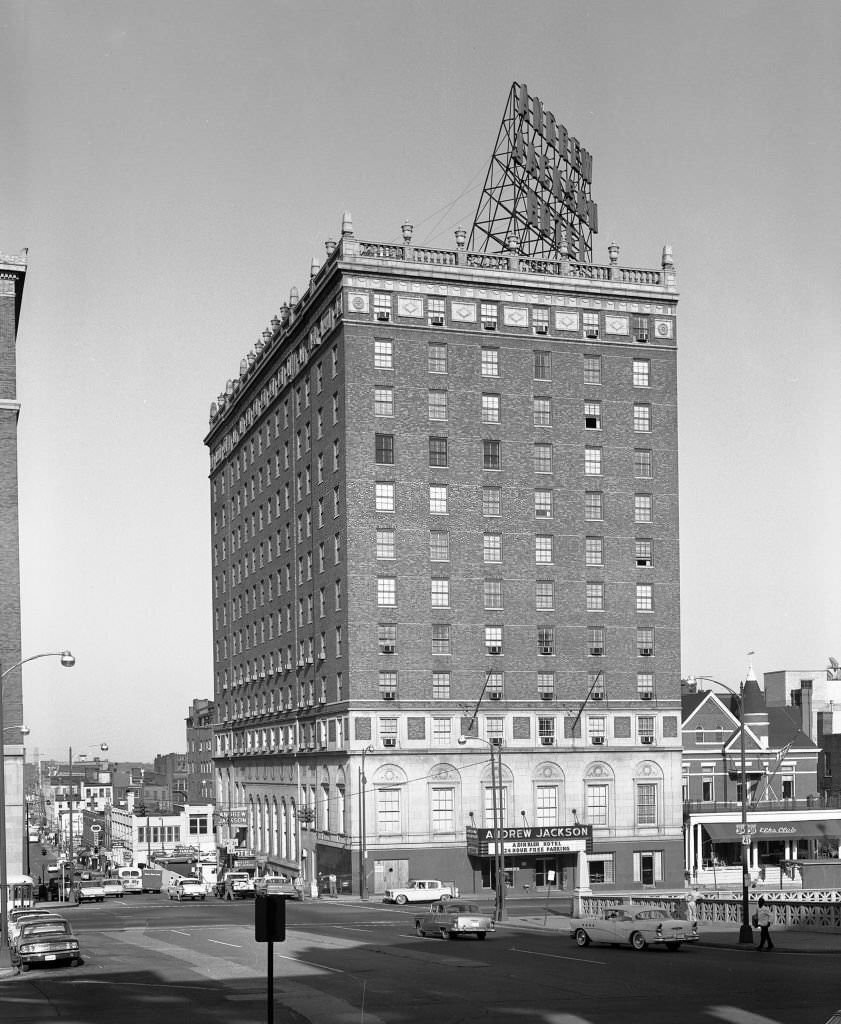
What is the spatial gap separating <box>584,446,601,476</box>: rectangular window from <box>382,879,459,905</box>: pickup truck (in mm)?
29051

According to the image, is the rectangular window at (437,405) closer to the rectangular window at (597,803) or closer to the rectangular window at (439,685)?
the rectangular window at (439,685)

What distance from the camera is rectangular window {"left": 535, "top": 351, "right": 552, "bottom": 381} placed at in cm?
9238

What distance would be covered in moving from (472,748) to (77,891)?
27.1 metres

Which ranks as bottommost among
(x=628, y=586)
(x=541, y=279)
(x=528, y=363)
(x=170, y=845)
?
(x=170, y=845)

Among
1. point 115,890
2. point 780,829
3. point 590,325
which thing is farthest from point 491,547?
point 115,890

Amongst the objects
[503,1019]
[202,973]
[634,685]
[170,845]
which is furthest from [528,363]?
[170,845]

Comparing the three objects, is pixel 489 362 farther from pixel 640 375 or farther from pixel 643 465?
pixel 643 465

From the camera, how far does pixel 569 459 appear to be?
92.9 meters

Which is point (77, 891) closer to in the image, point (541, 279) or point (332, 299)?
point (332, 299)

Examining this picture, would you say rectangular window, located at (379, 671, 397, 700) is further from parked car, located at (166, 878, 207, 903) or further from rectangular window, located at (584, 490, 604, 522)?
rectangular window, located at (584, 490, 604, 522)

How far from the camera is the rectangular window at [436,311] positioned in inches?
3538

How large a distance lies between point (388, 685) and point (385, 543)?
29.6ft

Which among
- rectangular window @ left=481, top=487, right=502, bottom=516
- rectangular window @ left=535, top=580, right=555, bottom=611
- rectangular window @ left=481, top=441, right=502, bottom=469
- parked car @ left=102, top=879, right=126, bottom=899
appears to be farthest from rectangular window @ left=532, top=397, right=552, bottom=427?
parked car @ left=102, top=879, right=126, bottom=899

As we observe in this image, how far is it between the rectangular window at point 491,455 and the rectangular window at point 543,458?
260 cm
